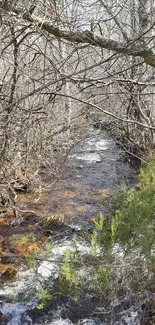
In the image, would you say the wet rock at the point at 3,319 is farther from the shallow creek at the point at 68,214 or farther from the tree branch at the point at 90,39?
the tree branch at the point at 90,39

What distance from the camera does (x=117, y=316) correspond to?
353cm

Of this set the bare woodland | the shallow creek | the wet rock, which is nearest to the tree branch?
the bare woodland

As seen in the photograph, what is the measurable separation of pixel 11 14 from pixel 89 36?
2.69 feet

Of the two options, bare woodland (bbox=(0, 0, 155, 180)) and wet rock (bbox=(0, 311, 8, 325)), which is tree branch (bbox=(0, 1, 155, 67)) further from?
wet rock (bbox=(0, 311, 8, 325))

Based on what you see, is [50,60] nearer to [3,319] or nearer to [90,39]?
[90,39]

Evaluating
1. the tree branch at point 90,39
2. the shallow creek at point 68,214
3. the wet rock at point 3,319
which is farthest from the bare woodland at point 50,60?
the wet rock at point 3,319

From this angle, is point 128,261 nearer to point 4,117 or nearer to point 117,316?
point 117,316

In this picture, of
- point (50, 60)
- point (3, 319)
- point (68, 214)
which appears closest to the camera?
point (3, 319)

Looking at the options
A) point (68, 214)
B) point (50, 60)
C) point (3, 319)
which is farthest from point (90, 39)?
point (68, 214)

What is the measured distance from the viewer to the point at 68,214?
238 inches

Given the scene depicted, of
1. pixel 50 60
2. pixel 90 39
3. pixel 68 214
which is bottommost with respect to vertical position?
pixel 68 214

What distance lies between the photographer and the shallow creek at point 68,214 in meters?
3.64

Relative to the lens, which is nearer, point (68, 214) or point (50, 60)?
point (50, 60)

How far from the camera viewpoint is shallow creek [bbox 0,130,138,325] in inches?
143
